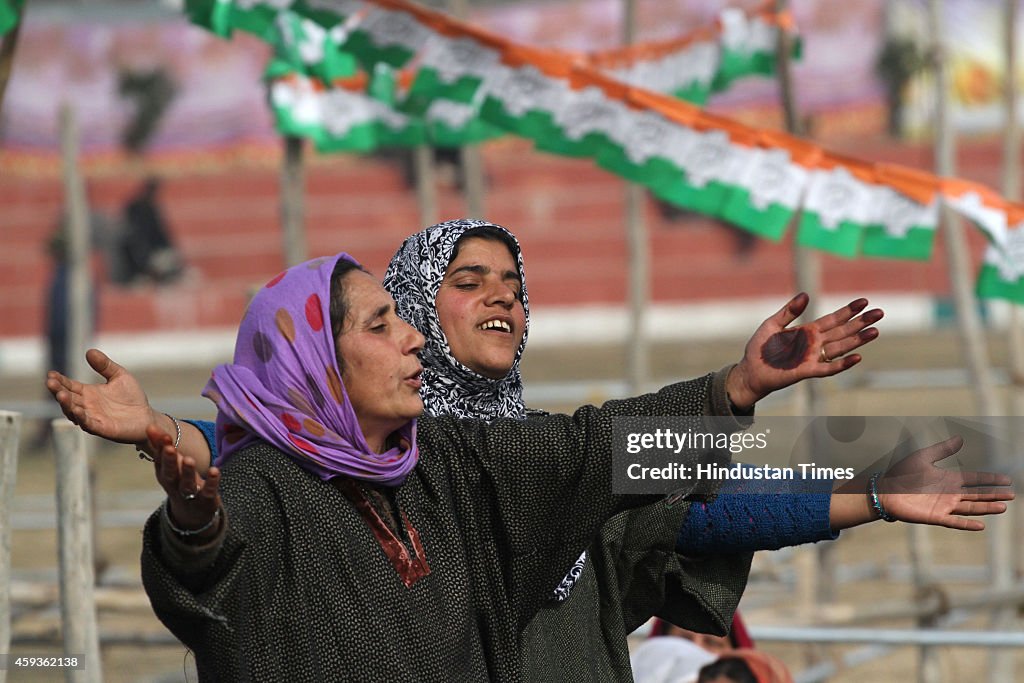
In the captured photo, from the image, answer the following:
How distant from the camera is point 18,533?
865 centimetres

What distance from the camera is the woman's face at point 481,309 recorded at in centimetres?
228

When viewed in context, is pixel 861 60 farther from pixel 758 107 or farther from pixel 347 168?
pixel 347 168

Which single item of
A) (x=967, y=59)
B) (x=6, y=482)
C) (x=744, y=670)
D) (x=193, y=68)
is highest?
(x=193, y=68)

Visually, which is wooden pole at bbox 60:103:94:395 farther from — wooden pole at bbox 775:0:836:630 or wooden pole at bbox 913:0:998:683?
wooden pole at bbox 913:0:998:683

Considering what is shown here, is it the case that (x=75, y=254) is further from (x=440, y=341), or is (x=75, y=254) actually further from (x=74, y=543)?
(x=440, y=341)

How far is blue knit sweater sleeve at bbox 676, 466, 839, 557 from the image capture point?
6.95ft

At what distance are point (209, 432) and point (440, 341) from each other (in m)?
0.40

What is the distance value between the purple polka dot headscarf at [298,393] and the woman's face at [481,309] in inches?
14.0


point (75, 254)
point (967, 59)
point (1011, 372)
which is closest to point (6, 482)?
point (75, 254)

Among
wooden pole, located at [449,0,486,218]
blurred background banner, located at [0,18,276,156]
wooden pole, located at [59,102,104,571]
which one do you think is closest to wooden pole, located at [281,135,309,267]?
wooden pole, located at [449,0,486,218]

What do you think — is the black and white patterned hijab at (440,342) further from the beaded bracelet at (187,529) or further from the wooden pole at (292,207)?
the wooden pole at (292,207)

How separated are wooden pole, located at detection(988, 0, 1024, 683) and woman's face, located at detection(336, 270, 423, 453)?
12.5 ft

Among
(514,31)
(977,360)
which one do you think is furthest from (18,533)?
(514,31)

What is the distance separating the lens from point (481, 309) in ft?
7.53
